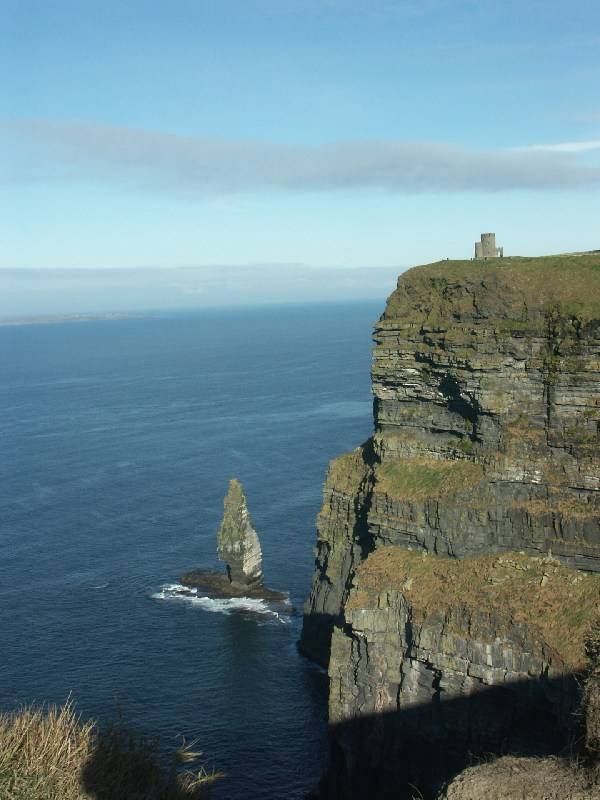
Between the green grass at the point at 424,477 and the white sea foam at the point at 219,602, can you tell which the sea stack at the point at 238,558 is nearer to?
the white sea foam at the point at 219,602

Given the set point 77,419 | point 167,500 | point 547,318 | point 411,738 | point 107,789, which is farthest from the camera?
point 77,419

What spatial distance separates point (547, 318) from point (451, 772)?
27.1 metres

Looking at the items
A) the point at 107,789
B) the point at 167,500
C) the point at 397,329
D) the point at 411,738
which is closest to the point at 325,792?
the point at 411,738

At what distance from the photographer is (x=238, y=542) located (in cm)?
7850

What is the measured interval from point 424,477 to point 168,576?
3649 centimetres

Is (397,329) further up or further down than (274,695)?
further up

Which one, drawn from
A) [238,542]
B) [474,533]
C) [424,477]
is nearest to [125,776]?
[474,533]

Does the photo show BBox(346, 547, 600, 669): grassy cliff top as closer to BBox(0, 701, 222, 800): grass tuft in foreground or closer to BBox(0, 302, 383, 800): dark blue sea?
BBox(0, 302, 383, 800): dark blue sea

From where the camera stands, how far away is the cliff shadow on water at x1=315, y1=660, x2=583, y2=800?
137 ft

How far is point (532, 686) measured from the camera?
42.2m

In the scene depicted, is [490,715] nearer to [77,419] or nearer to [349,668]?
[349,668]

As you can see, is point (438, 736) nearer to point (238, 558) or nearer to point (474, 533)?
point (474, 533)

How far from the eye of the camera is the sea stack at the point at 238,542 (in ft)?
258

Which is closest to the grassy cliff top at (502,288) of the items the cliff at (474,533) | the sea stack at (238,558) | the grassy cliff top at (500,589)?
the cliff at (474,533)
